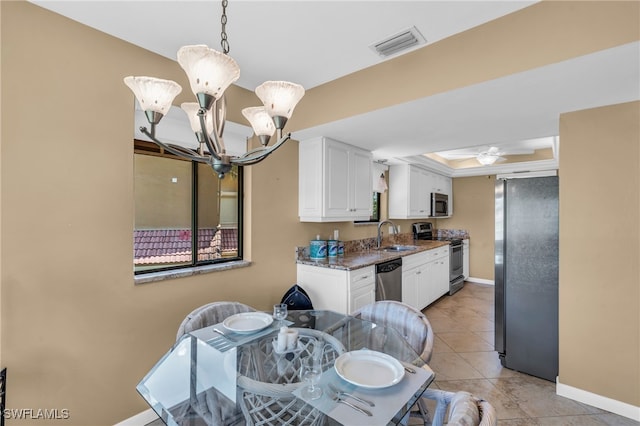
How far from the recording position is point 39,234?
159 centimetres

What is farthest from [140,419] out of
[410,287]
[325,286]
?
[410,287]

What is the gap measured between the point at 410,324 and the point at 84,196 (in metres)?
2.24

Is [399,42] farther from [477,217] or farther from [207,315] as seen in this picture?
[477,217]

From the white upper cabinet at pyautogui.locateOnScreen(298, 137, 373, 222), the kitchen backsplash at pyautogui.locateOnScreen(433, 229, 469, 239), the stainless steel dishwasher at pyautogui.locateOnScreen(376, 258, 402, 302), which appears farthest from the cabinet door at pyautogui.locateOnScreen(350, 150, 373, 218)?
the kitchen backsplash at pyautogui.locateOnScreen(433, 229, 469, 239)

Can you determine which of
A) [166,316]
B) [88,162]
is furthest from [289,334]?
[88,162]

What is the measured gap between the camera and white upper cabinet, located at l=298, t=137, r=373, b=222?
9.87 ft

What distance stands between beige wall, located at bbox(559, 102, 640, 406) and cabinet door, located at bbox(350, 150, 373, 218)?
1916mm

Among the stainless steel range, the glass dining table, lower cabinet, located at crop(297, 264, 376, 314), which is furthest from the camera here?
the stainless steel range

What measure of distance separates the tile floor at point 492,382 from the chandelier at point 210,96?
99.7 inches

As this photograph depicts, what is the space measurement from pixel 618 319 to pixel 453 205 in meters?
4.55

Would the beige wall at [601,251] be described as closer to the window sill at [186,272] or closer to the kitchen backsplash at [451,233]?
the window sill at [186,272]

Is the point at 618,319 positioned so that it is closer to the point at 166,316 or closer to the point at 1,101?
the point at 166,316

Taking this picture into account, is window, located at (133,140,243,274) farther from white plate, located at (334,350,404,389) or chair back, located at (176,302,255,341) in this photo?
white plate, located at (334,350,404,389)

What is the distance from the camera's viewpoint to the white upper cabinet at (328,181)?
301cm
